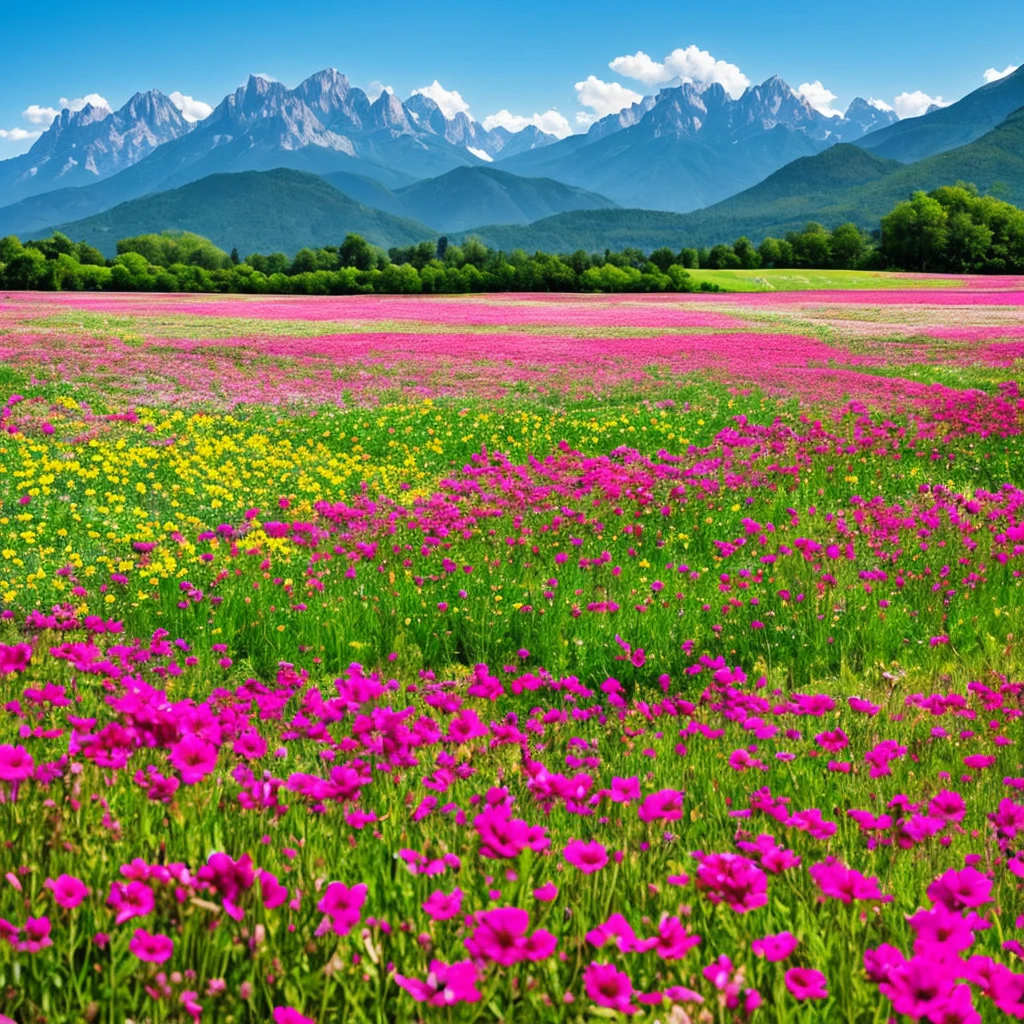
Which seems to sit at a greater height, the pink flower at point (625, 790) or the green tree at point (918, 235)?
the green tree at point (918, 235)

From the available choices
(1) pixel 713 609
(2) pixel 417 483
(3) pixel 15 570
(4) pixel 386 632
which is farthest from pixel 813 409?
(3) pixel 15 570

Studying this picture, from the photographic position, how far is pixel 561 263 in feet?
342

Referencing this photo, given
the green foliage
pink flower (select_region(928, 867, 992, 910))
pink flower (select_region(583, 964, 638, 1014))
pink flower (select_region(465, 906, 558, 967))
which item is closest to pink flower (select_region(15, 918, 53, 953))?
pink flower (select_region(465, 906, 558, 967))

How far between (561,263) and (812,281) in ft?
103

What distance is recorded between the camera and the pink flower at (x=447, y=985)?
2090mm

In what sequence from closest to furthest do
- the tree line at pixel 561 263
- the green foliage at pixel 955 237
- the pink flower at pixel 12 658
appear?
the pink flower at pixel 12 658, the tree line at pixel 561 263, the green foliage at pixel 955 237

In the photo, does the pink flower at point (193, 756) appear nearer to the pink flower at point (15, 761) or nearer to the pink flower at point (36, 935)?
the pink flower at point (15, 761)

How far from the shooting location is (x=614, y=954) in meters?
2.63

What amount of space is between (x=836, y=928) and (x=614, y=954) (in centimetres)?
86

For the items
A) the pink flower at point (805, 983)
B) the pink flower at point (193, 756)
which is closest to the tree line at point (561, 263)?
the pink flower at point (193, 756)

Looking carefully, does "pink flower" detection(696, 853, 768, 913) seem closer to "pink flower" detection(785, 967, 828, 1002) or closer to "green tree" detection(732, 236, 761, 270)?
"pink flower" detection(785, 967, 828, 1002)

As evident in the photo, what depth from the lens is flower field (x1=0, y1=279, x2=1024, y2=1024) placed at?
2.43 meters

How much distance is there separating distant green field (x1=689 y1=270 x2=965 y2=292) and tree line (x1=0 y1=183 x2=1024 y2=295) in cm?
479

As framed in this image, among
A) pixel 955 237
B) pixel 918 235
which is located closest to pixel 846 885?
pixel 918 235
